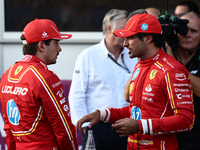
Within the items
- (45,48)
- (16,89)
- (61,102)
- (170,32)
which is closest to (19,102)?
(16,89)

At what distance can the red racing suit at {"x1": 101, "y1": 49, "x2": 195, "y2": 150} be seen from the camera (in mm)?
1932

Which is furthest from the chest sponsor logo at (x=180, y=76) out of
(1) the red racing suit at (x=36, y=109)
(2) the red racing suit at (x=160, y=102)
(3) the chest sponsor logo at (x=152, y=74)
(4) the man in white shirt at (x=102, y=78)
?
(4) the man in white shirt at (x=102, y=78)

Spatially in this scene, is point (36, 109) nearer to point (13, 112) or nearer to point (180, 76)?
point (13, 112)

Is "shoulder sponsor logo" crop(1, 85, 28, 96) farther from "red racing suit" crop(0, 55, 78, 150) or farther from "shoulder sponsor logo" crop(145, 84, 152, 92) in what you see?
"shoulder sponsor logo" crop(145, 84, 152, 92)

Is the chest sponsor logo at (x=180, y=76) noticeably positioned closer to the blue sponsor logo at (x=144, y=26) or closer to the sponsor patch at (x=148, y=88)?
the sponsor patch at (x=148, y=88)

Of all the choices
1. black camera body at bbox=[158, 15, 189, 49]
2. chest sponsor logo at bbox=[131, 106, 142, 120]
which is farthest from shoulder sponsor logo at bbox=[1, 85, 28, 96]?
black camera body at bbox=[158, 15, 189, 49]

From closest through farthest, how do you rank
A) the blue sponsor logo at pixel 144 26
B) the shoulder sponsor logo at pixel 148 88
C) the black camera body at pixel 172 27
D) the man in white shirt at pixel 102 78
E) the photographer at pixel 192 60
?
the shoulder sponsor logo at pixel 148 88
the blue sponsor logo at pixel 144 26
the black camera body at pixel 172 27
the photographer at pixel 192 60
the man in white shirt at pixel 102 78

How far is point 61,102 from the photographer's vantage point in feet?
7.07

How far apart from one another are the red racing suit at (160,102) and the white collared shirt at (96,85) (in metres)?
0.90

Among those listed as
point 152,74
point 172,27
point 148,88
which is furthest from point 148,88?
point 172,27

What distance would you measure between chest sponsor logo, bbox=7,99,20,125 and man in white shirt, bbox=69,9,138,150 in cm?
105

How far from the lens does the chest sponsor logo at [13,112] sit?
2125 mm

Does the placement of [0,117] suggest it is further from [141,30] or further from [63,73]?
[141,30]

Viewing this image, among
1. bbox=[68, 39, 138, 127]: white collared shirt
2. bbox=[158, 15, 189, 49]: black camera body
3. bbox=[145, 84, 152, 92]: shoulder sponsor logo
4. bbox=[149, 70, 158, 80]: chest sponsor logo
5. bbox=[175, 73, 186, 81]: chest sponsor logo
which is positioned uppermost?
bbox=[158, 15, 189, 49]: black camera body
